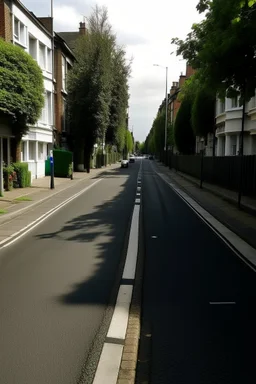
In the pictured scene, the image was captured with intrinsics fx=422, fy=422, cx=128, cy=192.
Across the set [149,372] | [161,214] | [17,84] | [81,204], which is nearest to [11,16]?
[17,84]

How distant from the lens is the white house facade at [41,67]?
84.0 feet

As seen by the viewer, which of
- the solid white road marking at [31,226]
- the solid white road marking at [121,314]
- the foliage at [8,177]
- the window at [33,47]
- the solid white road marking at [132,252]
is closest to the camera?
the solid white road marking at [121,314]

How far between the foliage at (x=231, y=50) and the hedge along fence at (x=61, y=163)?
877 inches

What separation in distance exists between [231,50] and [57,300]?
6218 mm

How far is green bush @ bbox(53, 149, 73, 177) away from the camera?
31.7m

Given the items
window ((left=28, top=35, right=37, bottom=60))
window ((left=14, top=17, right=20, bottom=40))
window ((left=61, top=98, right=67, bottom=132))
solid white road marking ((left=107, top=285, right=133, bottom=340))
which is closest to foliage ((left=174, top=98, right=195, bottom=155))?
window ((left=61, top=98, right=67, bottom=132))

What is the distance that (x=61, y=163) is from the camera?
32344 mm

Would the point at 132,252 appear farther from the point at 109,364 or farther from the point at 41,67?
the point at 41,67

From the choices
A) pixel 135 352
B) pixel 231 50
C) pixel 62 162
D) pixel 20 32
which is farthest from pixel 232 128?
pixel 135 352

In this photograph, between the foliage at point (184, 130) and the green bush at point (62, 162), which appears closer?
the green bush at point (62, 162)

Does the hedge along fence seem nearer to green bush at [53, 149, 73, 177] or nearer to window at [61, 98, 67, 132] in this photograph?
green bush at [53, 149, 73, 177]

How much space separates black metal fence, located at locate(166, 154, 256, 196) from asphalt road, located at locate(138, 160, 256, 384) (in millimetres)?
8241

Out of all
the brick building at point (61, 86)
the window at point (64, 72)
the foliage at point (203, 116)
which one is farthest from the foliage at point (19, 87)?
the window at point (64, 72)

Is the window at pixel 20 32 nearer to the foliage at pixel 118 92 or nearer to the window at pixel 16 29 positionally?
A: the window at pixel 16 29
